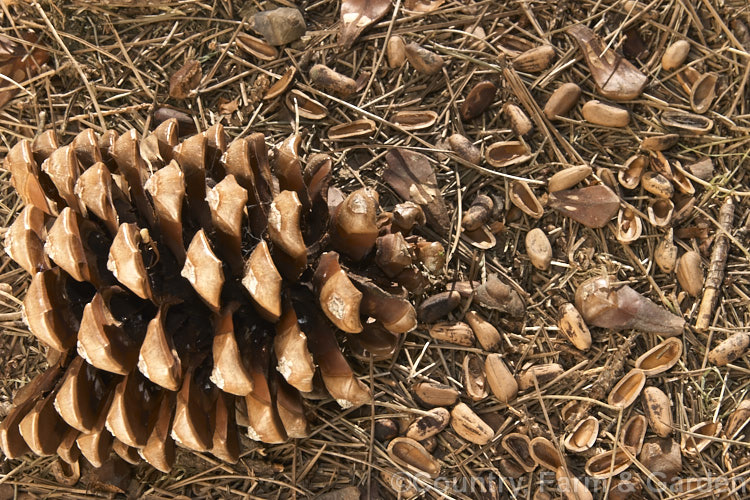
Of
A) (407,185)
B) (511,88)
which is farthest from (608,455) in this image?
(511,88)

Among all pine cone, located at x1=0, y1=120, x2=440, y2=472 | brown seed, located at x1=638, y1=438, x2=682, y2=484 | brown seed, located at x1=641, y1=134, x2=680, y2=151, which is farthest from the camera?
brown seed, located at x1=641, y1=134, x2=680, y2=151

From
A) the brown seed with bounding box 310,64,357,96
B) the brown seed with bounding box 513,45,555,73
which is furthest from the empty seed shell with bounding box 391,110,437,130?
the brown seed with bounding box 513,45,555,73

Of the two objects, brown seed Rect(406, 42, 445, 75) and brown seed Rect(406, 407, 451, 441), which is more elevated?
brown seed Rect(406, 42, 445, 75)

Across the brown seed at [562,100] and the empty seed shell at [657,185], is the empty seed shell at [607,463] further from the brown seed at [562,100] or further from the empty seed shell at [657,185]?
the brown seed at [562,100]

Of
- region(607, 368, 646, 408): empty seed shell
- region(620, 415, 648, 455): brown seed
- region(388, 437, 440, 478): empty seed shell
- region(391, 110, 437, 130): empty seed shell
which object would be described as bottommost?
region(388, 437, 440, 478): empty seed shell

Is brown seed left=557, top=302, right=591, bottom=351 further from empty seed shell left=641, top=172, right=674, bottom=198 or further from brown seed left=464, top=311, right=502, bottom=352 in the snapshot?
empty seed shell left=641, top=172, right=674, bottom=198

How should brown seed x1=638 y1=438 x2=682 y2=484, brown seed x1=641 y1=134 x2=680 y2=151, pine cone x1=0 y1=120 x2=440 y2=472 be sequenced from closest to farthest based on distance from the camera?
pine cone x1=0 y1=120 x2=440 y2=472, brown seed x1=638 y1=438 x2=682 y2=484, brown seed x1=641 y1=134 x2=680 y2=151

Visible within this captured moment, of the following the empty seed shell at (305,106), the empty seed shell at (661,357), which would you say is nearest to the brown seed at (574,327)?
the empty seed shell at (661,357)

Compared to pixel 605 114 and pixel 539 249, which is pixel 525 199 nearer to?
pixel 539 249
